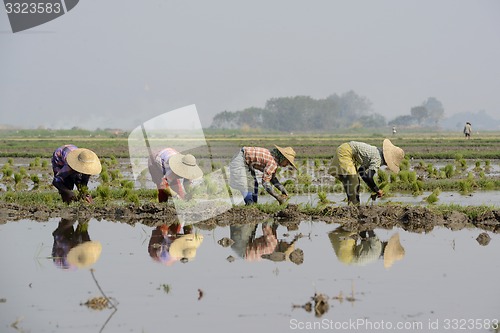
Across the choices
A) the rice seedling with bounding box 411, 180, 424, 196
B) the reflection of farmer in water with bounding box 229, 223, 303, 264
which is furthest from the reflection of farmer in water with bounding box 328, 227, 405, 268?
the rice seedling with bounding box 411, 180, 424, 196

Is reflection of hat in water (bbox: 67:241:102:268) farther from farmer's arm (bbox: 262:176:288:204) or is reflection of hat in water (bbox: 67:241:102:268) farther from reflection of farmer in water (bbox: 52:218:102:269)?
farmer's arm (bbox: 262:176:288:204)

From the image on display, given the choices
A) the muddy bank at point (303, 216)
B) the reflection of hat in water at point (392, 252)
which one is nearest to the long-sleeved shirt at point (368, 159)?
the muddy bank at point (303, 216)

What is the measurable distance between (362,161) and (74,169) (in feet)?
12.8

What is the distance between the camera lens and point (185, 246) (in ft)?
27.6

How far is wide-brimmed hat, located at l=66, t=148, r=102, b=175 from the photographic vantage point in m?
10.9

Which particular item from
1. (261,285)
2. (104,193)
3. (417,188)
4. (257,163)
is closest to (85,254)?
(261,285)

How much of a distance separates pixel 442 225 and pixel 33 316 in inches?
231

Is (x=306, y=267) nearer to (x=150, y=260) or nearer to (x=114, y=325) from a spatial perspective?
(x=150, y=260)

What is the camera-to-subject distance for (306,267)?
7246mm

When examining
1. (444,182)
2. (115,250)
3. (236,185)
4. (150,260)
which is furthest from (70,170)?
(444,182)

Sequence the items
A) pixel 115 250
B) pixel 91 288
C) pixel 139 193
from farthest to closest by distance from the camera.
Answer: pixel 139 193 < pixel 115 250 < pixel 91 288

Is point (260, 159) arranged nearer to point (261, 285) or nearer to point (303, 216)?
point (303, 216)

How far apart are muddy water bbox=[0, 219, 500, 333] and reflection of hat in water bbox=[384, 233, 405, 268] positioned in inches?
0.4

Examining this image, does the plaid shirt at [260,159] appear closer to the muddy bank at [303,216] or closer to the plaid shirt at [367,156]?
the muddy bank at [303,216]
